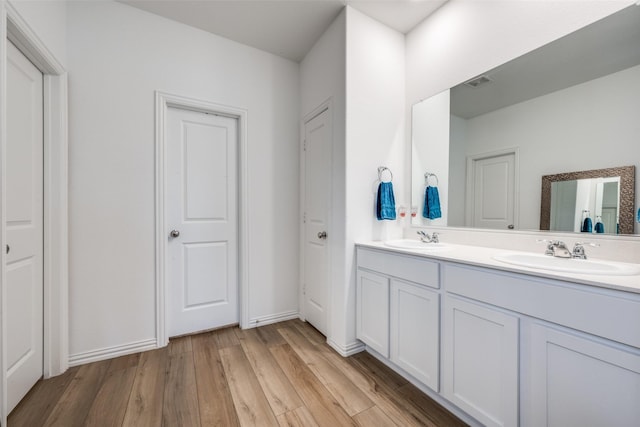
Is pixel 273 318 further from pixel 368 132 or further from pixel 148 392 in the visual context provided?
pixel 368 132

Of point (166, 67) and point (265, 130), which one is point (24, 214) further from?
point (265, 130)

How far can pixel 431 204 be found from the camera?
210cm

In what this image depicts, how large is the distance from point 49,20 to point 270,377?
103 inches

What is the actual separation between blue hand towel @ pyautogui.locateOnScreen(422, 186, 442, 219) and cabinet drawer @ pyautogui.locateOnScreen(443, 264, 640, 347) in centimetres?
86

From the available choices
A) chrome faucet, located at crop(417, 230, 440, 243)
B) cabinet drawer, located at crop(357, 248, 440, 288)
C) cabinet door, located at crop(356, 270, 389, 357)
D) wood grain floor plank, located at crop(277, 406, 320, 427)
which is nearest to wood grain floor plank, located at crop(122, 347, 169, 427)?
wood grain floor plank, located at crop(277, 406, 320, 427)

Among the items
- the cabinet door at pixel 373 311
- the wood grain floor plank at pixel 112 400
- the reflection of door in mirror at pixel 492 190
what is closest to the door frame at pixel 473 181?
the reflection of door in mirror at pixel 492 190

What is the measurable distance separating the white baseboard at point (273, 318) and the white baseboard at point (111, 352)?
0.78 metres

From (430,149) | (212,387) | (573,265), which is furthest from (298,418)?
(430,149)

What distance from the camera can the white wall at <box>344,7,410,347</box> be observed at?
77.2 inches

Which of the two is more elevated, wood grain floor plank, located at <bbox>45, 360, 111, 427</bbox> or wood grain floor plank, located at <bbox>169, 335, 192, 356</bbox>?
wood grain floor plank, located at <bbox>169, 335, 192, 356</bbox>

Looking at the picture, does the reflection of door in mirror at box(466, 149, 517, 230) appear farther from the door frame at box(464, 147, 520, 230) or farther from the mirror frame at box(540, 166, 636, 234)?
the mirror frame at box(540, 166, 636, 234)

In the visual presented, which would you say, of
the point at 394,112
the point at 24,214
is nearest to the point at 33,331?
the point at 24,214

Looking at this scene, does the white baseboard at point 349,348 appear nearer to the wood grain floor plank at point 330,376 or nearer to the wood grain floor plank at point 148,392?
the wood grain floor plank at point 330,376

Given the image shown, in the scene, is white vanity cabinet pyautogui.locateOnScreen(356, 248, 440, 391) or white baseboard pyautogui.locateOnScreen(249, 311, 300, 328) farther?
white baseboard pyautogui.locateOnScreen(249, 311, 300, 328)
